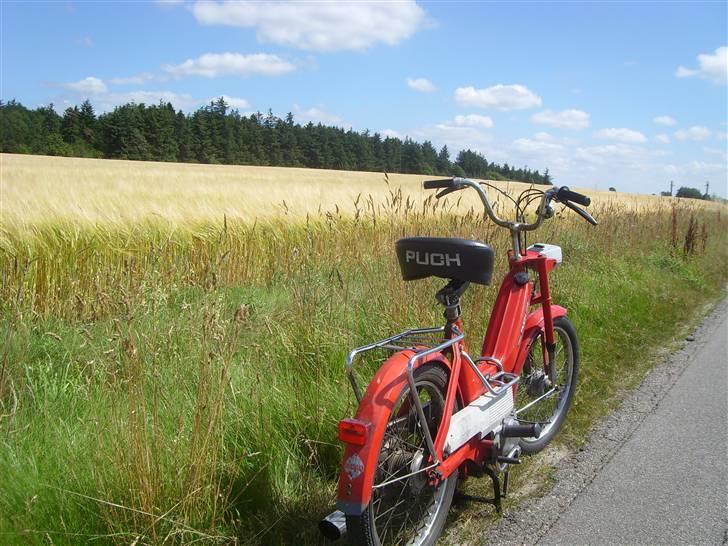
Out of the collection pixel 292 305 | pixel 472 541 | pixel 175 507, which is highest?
pixel 292 305

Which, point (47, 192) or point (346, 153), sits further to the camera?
point (346, 153)

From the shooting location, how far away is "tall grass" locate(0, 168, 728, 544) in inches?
101

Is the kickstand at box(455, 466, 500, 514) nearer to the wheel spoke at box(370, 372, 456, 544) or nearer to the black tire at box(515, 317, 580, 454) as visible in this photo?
the wheel spoke at box(370, 372, 456, 544)

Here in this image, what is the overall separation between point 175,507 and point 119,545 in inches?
9.4

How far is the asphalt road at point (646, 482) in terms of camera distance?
3.07 m

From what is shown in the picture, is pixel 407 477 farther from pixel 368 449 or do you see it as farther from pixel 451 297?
pixel 451 297

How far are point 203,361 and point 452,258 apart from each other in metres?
1.16

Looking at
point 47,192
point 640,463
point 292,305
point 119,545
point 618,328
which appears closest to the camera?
point 119,545

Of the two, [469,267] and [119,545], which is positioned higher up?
[469,267]

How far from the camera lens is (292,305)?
461 cm

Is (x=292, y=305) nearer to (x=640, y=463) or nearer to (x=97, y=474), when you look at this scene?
(x=97, y=474)

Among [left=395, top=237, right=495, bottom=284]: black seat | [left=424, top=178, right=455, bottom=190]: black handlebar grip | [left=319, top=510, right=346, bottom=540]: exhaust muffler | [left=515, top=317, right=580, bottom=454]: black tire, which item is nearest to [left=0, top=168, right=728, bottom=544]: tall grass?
[left=515, top=317, right=580, bottom=454]: black tire

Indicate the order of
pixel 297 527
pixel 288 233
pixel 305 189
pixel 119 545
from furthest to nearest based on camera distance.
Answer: pixel 305 189, pixel 288 233, pixel 297 527, pixel 119 545

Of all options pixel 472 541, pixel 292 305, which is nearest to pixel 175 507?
pixel 472 541
